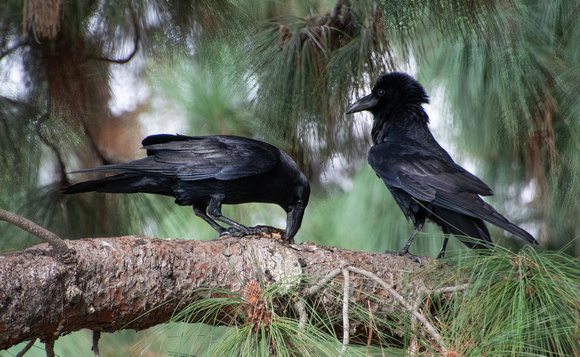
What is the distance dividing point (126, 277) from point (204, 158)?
30.1 inches

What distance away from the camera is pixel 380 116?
2.26 meters

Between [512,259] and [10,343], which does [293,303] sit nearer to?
[512,259]

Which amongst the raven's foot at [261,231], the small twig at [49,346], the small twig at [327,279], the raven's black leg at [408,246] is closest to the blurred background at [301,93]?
the raven's black leg at [408,246]

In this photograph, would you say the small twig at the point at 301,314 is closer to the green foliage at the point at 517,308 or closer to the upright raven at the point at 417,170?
the green foliage at the point at 517,308

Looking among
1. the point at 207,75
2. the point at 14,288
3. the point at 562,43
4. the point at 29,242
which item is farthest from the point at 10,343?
the point at 562,43

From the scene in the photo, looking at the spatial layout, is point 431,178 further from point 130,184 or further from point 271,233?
point 130,184

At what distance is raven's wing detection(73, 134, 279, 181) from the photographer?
6.18ft

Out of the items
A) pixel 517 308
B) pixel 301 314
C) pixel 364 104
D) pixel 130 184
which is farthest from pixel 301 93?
pixel 517 308

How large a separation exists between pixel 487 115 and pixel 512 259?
1.39 m

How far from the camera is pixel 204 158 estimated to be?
6.31ft

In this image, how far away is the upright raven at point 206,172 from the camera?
6.18 ft

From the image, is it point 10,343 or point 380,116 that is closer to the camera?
point 10,343

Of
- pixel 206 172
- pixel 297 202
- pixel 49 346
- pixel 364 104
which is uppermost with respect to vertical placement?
pixel 364 104

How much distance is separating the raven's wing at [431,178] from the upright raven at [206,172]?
0.39m
